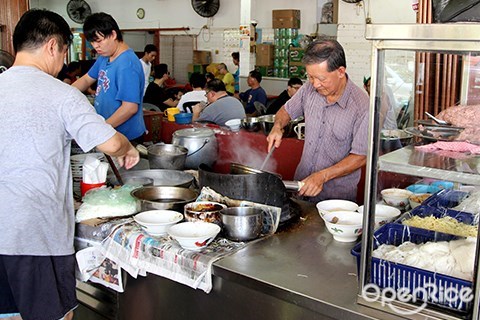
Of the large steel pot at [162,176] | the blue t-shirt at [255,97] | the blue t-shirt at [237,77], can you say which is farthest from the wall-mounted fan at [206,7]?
the large steel pot at [162,176]

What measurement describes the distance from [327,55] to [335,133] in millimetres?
477

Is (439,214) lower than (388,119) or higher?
lower

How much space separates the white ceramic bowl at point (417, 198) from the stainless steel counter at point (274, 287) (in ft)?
1.06

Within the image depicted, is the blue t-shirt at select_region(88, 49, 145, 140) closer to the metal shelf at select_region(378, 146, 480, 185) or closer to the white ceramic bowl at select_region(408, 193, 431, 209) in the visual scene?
the white ceramic bowl at select_region(408, 193, 431, 209)

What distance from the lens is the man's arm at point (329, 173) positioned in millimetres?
2574

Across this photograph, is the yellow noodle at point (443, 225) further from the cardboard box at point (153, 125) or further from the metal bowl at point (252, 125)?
the cardboard box at point (153, 125)

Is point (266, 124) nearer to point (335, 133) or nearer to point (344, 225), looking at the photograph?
point (335, 133)

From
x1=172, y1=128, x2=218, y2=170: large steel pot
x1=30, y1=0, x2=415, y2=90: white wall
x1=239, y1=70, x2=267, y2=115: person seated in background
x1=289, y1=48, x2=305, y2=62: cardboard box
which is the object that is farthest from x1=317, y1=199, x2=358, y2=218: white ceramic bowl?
x1=289, y1=48, x2=305, y2=62: cardboard box

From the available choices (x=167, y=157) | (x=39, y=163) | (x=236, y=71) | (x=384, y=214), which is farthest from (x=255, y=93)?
(x=384, y=214)

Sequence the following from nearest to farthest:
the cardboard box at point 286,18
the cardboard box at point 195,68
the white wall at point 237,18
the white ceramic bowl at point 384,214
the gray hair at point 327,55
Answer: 1. the white ceramic bowl at point 384,214
2. the gray hair at point 327,55
3. the white wall at point 237,18
4. the cardboard box at point 286,18
5. the cardboard box at point 195,68

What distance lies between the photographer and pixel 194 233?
7.24 feet

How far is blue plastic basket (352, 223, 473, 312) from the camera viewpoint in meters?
1.56

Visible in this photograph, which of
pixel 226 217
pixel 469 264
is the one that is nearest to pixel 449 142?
pixel 469 264

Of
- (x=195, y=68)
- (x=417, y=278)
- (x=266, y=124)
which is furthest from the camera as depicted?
(x=195, y=68)
